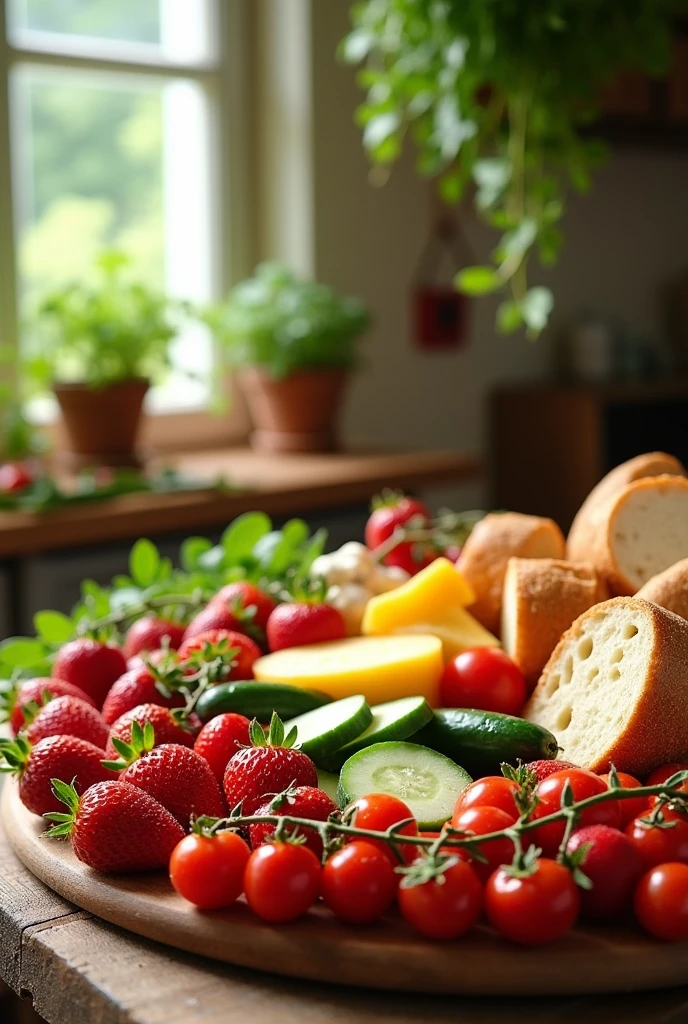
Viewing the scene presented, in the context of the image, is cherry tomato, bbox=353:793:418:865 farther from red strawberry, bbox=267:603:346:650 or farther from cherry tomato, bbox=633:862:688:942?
red strawberry, bbox=267:603:346:650

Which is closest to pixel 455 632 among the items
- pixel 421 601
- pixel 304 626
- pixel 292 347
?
pixel 421 601

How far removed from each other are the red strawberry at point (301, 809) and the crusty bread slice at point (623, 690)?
0.25m

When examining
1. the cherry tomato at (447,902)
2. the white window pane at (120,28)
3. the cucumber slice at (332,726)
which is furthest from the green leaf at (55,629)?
the white window pane at (120,28)

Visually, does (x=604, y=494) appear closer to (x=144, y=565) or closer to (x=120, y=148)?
(x=144, y=565)

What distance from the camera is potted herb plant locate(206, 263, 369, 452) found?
3.16 metres

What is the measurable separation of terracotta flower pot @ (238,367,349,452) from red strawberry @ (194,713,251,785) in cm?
223

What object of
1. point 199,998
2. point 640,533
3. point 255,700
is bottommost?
point 199,998

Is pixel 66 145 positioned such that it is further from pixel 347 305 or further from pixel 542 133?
pixel 542 133

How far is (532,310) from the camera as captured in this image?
2686mm

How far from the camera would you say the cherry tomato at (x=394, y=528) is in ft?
4.95

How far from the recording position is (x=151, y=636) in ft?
4.48

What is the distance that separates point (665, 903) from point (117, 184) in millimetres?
2963

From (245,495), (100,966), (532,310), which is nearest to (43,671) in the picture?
(100,966)

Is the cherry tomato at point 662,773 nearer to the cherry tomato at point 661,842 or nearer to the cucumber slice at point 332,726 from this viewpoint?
the cherry tomato at point 661,842
